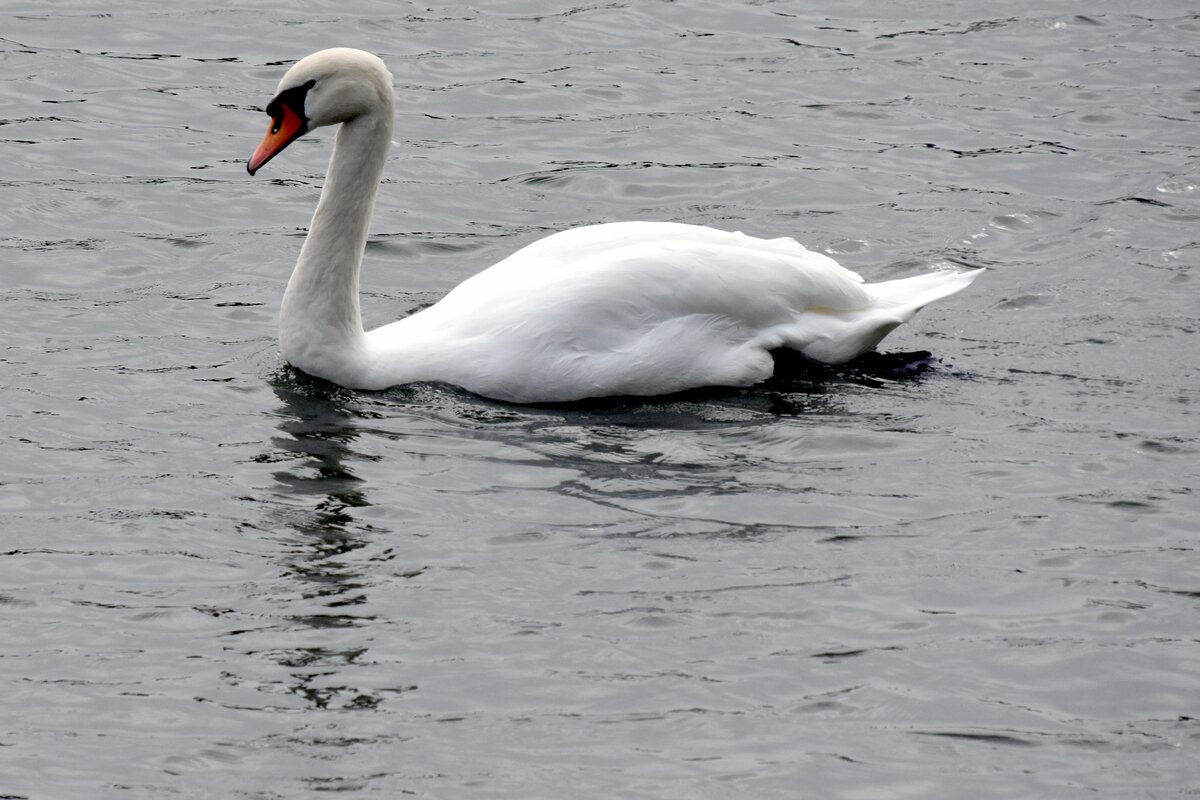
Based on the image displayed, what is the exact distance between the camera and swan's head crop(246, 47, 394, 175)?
34.1 feet

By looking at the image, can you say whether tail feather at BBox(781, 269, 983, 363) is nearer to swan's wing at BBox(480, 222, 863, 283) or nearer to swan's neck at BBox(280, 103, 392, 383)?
swan's wing at BBox(480, 222, 863, 283)

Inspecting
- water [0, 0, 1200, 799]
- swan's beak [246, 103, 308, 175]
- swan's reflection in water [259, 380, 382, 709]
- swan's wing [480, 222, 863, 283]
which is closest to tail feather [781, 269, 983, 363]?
water [0, 0, 1200, 799]

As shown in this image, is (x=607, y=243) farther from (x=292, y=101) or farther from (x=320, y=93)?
(x=292, y=101)

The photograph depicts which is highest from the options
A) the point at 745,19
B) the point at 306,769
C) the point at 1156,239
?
the point at 745,19

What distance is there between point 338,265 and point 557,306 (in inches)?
50.9

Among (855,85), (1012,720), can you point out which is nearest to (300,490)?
(1012,720)

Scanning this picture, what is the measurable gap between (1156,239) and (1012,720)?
20.6 ft

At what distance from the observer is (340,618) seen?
799 centimetres

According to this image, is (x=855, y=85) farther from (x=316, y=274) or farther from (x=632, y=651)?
(x=632, y=651)

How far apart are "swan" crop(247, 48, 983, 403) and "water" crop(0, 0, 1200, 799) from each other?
20cm

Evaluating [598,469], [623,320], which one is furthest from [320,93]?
[598,469]

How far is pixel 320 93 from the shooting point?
10.4m

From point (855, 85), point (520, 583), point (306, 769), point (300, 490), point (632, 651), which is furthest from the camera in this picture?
point (855, 85)

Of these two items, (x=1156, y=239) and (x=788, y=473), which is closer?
(x=788, y=473)
